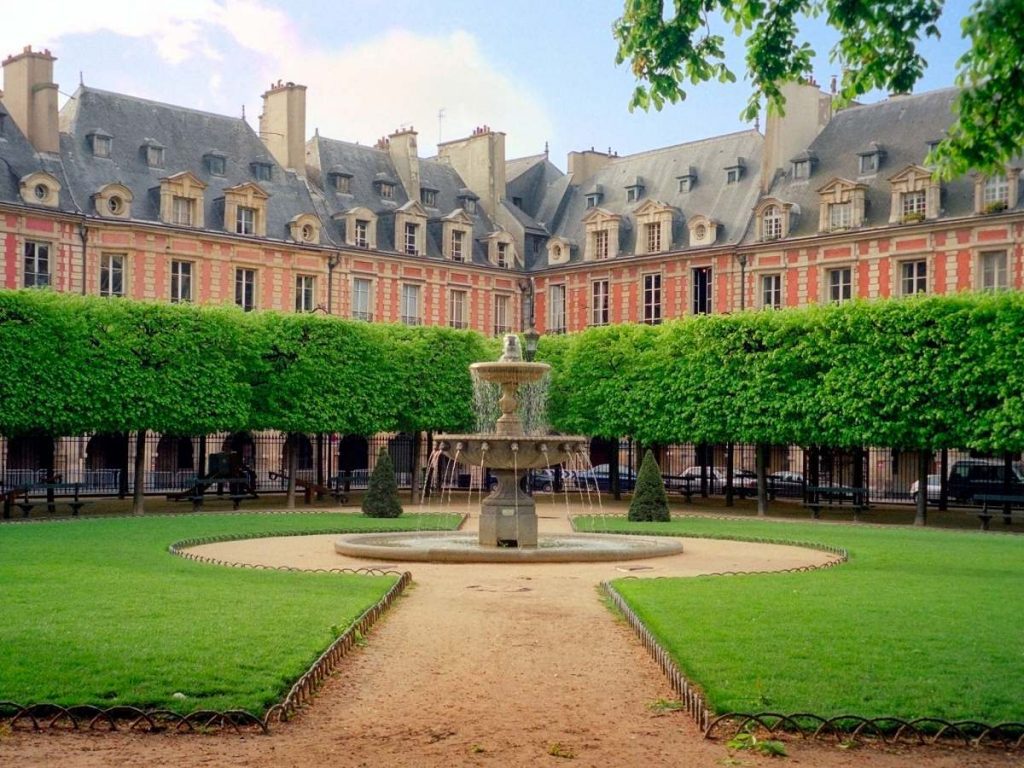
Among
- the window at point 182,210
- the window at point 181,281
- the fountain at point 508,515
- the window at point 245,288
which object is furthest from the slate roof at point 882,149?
the fountain at point 508,515

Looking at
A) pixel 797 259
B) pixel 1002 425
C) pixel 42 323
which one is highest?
pixel 797 259

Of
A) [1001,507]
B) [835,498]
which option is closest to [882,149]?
[835,498]

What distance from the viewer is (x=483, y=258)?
4997cm

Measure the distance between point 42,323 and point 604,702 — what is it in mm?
21372

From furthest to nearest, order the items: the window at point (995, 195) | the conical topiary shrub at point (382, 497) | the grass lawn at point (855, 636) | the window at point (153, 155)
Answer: the window at point (153, 155) → the window at point (995, 195) → the conical topiary shrub at point (382, 497) → the grass lawn at point (855, 636)

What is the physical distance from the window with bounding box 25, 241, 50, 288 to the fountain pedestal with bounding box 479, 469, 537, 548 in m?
25.6

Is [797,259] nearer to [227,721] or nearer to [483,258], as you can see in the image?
[483,258]

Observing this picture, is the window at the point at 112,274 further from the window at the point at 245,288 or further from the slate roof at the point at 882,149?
the slate roof at the point at 882,149

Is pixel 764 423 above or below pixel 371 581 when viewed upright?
above

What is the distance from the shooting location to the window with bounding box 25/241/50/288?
3869 centimetres

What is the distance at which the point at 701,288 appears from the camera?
45312mm

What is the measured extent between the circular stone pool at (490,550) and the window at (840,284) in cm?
2468

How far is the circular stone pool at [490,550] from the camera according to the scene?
54.4ft

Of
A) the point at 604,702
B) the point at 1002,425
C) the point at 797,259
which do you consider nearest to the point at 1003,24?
the point at 604,702
